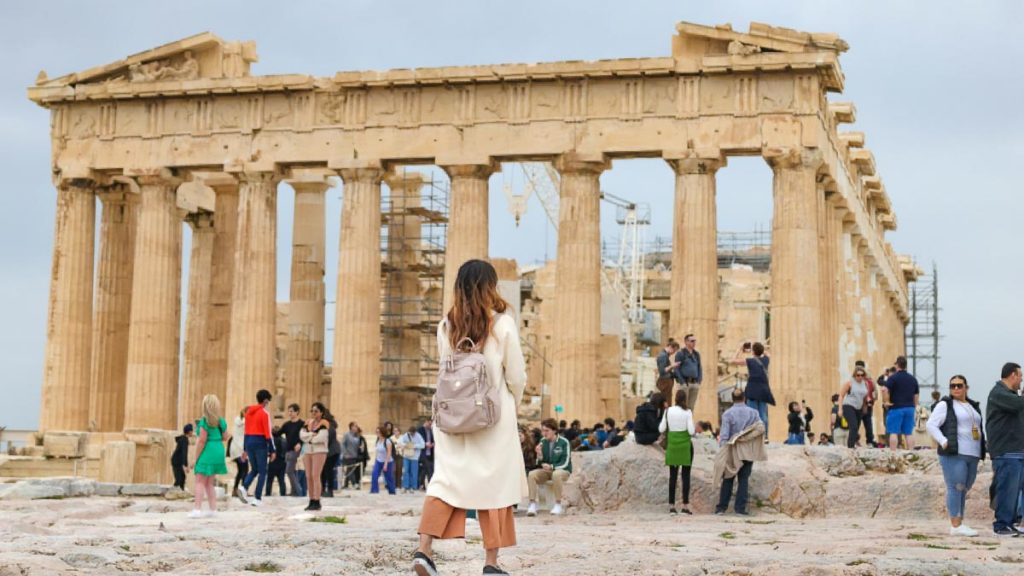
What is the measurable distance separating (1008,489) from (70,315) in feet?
107

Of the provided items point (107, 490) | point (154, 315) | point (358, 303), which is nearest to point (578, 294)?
point (358, 303)

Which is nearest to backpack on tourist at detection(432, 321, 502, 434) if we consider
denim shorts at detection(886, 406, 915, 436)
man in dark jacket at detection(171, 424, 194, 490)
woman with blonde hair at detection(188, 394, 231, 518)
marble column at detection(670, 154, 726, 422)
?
woman with blonde hair at detection(188, 394, 231, 518)

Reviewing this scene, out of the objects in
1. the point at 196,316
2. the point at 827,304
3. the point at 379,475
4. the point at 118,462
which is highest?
the point at 827,304

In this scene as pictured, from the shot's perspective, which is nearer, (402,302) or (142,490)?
(142,490)

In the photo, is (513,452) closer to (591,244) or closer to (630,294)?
(591,244)

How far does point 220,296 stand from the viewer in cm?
4694

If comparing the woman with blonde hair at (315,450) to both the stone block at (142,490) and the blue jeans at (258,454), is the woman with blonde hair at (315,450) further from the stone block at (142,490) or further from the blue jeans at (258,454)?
the stone block at (142,490)

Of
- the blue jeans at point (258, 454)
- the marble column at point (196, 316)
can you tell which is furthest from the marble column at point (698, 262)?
the blue jeans at point (258, 454)

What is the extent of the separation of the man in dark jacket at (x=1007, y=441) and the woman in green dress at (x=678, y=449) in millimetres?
4905

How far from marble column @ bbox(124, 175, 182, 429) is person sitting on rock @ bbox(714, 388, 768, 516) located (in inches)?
970

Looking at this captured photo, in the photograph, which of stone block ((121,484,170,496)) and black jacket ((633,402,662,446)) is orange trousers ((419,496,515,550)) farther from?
stone block ((121,484,170,496))

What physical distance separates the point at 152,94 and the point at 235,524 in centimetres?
2656

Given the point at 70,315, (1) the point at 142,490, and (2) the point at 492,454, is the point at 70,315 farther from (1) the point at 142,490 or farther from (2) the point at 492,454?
(2) the point at 492,454

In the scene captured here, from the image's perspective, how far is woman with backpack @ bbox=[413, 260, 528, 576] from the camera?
1062 centimetres
